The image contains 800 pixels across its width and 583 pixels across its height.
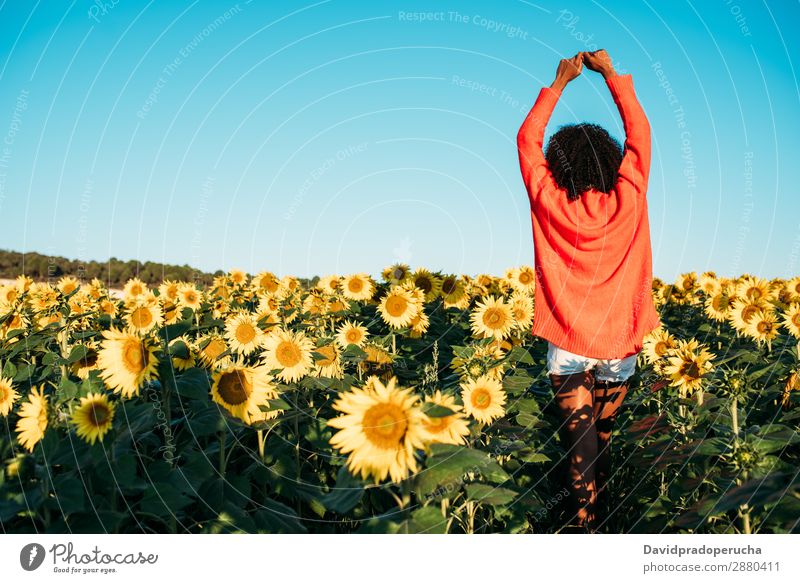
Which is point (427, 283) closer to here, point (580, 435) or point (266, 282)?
point (266, 282)

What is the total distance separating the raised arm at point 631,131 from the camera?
414 centimetres

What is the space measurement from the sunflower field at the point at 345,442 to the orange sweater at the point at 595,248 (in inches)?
20.6

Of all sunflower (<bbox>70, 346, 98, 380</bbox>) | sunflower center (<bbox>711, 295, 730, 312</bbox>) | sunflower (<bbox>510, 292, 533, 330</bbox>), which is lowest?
sunflower (<bbox>70, 346, 98, 380</bbox>)

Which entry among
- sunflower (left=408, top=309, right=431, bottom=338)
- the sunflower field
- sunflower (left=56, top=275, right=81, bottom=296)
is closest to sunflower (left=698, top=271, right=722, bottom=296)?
the sunflower field

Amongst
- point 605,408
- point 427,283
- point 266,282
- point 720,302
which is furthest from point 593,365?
point 266,282

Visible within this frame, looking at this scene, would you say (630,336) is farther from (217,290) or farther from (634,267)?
(217,290)

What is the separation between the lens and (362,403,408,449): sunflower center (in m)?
2.22

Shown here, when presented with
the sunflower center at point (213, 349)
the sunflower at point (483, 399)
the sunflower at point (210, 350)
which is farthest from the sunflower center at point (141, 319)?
the sunflower at point (483, 399)

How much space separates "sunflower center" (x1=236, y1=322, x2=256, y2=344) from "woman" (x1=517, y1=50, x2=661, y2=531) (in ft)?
10.8

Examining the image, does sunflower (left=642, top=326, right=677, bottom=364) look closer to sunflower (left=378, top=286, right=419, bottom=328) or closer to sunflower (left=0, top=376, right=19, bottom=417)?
sunflower (left=378, top=286, right=419, bottom=328)

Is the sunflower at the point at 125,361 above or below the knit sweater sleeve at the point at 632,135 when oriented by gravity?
below

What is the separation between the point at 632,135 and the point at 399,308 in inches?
161

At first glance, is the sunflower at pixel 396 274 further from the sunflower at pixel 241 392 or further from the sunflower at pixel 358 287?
the sunflower at pixel 241 392

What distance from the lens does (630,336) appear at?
172 inches
